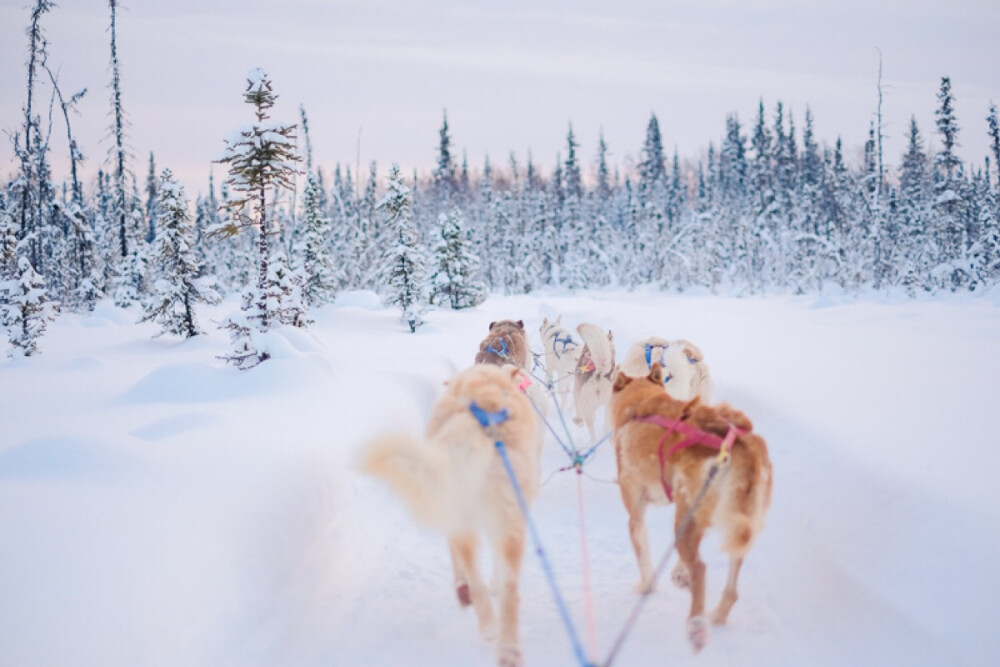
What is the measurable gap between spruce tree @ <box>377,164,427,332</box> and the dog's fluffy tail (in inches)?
621

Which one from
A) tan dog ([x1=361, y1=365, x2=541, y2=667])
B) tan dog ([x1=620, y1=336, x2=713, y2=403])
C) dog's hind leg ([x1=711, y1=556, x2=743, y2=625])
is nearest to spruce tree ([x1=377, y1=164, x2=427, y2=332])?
tan dog ([x1=620, y1=336, x2=713, y2=403])

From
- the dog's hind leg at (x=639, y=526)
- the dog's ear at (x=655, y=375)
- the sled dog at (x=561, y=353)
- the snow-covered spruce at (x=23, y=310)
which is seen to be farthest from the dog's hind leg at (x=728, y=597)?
the snow-covered spruce at (x=23, y=310)

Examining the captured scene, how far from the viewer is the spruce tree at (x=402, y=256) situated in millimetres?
18906

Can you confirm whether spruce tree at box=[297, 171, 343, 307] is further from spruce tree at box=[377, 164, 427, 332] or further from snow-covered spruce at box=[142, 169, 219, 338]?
snow-covered spruce at box=[142, 169, 219, 338]

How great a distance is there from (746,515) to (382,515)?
3282mm

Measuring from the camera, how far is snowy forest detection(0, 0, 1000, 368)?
39.9 feet

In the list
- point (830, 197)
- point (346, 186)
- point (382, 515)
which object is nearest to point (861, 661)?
point (382, 515)

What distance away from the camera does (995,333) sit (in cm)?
1062

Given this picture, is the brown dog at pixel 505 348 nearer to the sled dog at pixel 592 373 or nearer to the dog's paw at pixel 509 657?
the sled dog at pixel 592 373

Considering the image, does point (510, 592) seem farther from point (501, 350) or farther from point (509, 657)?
point (501, 350)

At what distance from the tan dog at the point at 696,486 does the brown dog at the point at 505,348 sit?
3484 millimetres

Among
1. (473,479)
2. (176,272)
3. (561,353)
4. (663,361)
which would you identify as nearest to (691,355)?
(663,361)

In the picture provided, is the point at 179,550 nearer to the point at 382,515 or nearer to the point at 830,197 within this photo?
the point at 382,515

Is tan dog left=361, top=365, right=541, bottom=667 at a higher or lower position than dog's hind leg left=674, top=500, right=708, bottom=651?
higher
